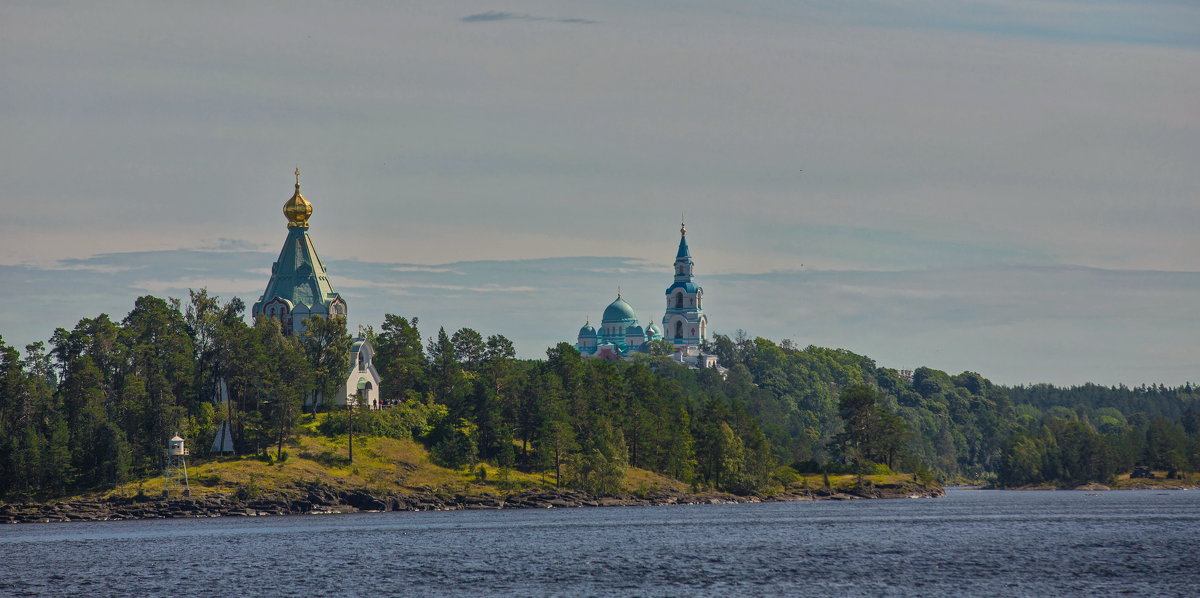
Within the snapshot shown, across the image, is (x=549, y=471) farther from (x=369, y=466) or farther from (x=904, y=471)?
(x=904, y=471)

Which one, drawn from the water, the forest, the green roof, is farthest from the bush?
the water

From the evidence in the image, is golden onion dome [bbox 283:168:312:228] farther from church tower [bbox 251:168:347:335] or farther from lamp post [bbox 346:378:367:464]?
lamp post [bbox 346:378:367:464]

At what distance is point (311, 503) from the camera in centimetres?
12800

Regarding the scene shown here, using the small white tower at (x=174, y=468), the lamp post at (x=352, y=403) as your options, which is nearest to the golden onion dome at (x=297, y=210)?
the lamp post at (x=352, y=403)

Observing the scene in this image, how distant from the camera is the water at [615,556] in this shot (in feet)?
217

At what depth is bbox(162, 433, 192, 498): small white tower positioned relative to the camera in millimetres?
123500

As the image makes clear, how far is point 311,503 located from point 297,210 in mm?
Answer: 41855

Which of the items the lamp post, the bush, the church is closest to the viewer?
the lamp post

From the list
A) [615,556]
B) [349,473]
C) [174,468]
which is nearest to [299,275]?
[349,473]

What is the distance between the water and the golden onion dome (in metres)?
45.0

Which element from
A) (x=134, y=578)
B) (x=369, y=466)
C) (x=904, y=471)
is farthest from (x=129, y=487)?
(x=904, y=471)

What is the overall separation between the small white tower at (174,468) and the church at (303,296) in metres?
24.1

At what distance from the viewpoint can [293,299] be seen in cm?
15500

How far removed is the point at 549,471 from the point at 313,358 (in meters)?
27.8
